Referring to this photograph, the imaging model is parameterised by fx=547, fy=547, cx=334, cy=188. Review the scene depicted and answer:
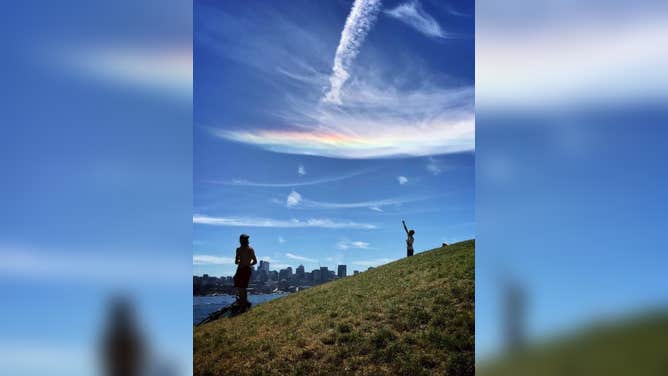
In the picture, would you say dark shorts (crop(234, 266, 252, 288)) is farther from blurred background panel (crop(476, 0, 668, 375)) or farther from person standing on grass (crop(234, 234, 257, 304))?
blurred background panel (crop(476, 0, 668, 375))

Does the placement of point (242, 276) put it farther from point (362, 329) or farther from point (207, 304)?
point (362, 329)

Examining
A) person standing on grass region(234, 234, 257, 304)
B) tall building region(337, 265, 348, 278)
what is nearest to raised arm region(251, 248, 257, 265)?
person standing on grass region(234, 234, 257, 304)

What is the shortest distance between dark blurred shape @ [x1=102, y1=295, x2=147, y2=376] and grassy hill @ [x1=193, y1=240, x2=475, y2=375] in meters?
0.75

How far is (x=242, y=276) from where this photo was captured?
249 inches

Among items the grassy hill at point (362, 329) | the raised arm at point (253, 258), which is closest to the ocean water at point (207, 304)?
the grassy hill at point (362, 329)

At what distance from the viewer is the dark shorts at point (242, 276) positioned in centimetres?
632

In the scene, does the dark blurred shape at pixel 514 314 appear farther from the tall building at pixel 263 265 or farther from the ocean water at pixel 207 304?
the ocean water at pixel 207 304

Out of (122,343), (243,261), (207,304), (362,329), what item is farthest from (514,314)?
(122,343)

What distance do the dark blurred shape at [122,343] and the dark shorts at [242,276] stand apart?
4.11 ft

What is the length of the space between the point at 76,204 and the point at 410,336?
11.8ft

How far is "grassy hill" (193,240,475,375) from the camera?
5738 mm

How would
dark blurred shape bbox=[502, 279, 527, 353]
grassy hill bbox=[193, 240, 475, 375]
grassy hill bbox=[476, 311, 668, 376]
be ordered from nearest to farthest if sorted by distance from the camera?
grassy hill bbox=[476, 311, 668, 376]
grassy hill bbox=[193, 240, 475, 375]
dark blurred shape bbox=[502, 279, 527, 353]

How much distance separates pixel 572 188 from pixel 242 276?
3.78 m

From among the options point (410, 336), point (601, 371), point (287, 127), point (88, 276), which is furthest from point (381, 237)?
point (88, 276)
